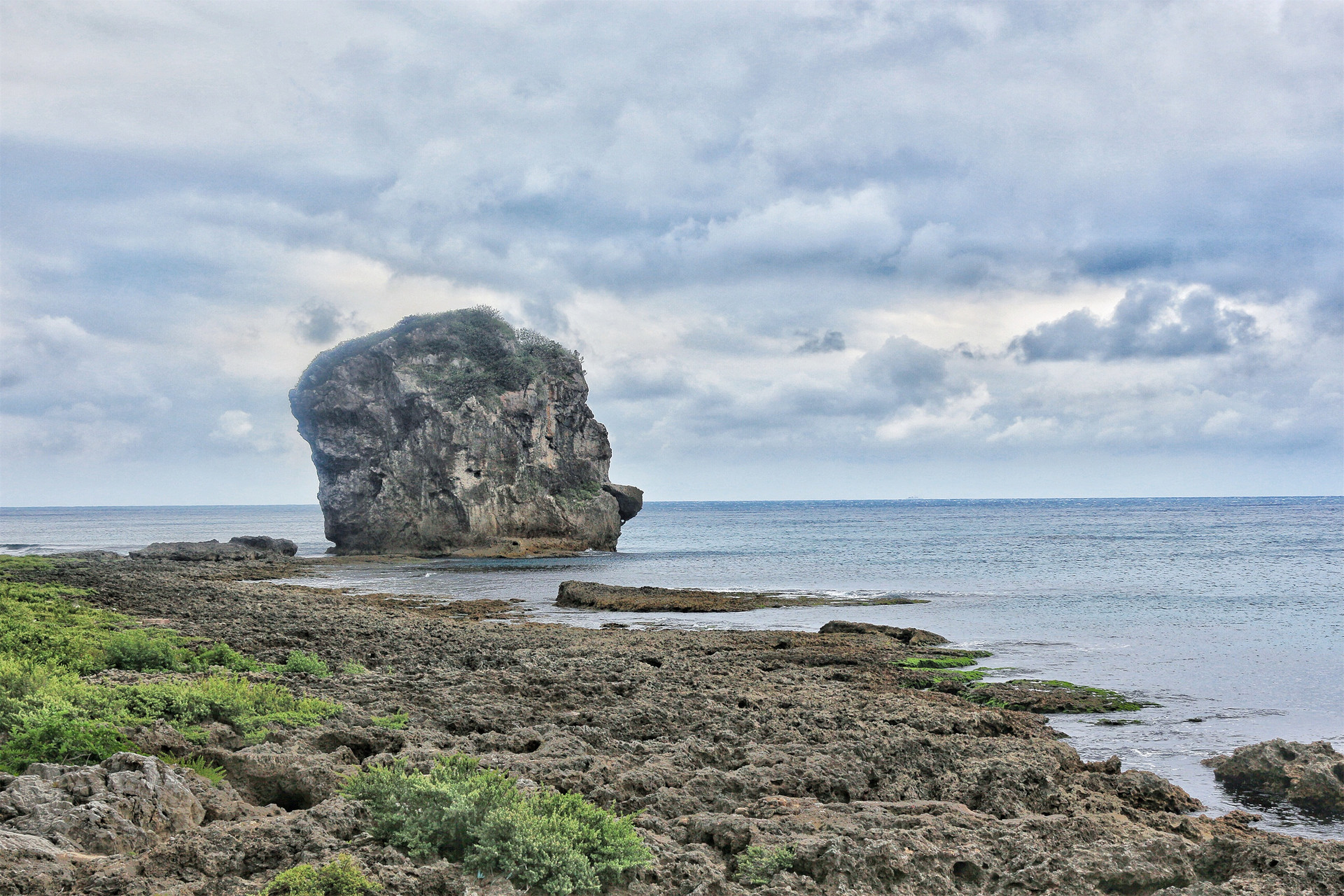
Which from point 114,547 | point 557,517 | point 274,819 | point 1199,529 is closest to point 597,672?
point 274,819

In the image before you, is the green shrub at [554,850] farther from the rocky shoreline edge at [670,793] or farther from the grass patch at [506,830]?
the rocky shoreline edge at [670,793]

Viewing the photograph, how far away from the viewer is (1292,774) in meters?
9.91

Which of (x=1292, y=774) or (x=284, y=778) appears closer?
(x=284, y=778)

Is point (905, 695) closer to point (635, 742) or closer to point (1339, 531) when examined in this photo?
point (635, 742)

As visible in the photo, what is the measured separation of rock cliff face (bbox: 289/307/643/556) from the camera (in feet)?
214

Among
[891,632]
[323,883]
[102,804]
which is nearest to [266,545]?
[891,632]

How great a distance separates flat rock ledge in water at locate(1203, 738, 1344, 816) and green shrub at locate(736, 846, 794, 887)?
6.89m

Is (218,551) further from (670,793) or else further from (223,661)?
(670,793)

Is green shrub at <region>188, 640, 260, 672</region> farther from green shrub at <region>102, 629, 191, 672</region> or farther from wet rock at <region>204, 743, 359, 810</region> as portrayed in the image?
wet rock at <region>204, 743, 359, 810</region>

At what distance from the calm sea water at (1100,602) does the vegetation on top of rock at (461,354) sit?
14.4 meters

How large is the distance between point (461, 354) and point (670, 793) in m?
65.4

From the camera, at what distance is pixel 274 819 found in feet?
20.1

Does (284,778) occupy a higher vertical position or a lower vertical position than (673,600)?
higher

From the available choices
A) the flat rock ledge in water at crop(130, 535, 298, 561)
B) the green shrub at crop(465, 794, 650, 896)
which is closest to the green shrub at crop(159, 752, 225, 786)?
the green shrub at crop(465, 794, 650, 896)
